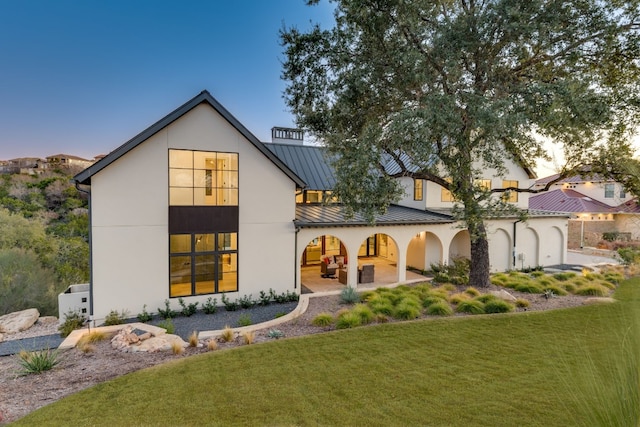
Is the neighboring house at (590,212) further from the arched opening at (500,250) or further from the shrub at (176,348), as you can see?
the shrub at (176,348)

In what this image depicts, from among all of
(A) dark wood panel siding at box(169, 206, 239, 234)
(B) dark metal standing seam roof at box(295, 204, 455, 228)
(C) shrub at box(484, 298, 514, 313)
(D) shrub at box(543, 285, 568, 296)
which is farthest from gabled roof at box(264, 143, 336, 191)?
(D) shrub at box(543, 285, 568, 296)

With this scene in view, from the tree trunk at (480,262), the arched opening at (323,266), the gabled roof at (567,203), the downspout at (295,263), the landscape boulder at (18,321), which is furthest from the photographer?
the gabled roof at (567,203)

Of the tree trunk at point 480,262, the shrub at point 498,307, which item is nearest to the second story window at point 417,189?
the tree trunk at point 480,262

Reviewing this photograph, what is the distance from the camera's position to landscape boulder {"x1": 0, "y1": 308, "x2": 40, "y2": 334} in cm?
1006

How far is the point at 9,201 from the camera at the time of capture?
2497 centimetres

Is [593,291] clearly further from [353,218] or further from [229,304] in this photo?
[229,304]

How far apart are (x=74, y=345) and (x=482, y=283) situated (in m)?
13.6

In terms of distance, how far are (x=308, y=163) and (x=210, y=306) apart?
10.7m

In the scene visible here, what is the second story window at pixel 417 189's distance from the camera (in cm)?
1842

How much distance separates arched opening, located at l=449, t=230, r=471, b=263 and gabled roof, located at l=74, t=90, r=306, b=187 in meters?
10.8

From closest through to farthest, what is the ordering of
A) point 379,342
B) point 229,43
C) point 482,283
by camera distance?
point 379,342, point 482,283, point 229,43

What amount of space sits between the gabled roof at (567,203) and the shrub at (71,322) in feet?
115

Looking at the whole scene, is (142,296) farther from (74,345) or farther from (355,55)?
(355,55)

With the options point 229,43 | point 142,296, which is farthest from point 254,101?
point 142,296
